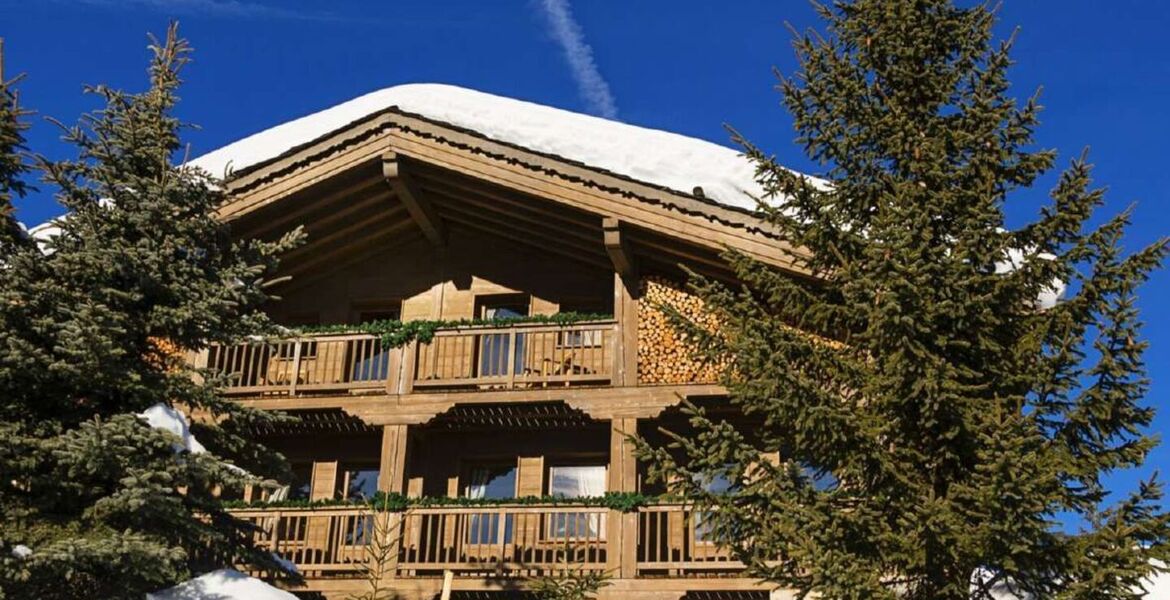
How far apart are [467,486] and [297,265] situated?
5437 mm

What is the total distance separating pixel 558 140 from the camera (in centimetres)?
2984

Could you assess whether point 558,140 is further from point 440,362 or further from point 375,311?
point 440,362

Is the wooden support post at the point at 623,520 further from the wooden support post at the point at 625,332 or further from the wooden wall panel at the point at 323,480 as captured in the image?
the wooden wall panel at the point at 323,480

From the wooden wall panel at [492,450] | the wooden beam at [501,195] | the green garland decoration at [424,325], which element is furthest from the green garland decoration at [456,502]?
the wooden beam at [501,195]

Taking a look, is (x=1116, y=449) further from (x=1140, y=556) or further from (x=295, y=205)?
(x=295, y=205)

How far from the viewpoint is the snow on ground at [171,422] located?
12.6 m

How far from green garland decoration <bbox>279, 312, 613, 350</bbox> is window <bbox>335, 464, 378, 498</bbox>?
8.76 feet

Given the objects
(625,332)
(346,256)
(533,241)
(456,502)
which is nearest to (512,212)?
(533,241)

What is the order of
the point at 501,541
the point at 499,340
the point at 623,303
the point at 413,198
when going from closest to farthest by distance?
the point at 501,541 → the point at 623,303 → the point at 499,340 → the point at 413,198

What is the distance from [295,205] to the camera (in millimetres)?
21703

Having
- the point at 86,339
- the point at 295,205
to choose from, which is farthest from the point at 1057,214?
the point at 295,205

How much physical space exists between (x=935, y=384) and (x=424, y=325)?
36.8 ft

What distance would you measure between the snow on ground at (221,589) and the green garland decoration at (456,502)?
5313mm

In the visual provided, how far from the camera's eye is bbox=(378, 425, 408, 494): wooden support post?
1975 cm
